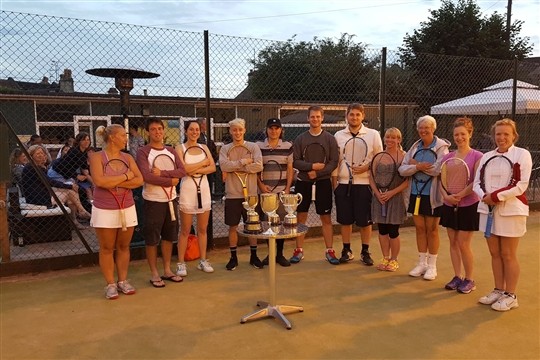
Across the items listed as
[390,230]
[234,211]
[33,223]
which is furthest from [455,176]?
[33,223]

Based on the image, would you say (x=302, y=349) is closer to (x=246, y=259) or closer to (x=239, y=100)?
(x=246, y=259)

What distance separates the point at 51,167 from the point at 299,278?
4633 millimetres

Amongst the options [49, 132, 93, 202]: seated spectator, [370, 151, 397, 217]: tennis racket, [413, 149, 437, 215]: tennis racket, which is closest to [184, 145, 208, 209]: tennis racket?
[370, 151, 397, 217]: tennis racket

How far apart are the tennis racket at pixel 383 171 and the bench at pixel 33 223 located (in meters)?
4.31

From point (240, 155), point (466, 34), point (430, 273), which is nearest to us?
point (430, 273)

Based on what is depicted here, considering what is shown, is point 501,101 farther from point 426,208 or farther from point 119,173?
point 119,173

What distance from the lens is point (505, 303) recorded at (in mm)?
3867

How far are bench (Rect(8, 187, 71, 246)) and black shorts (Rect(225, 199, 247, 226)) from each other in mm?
2642

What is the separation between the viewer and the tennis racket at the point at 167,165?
455cm

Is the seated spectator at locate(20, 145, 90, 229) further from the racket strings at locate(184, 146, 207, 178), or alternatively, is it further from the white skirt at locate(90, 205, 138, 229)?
the racket strings at locate(184, 146, 207, 178)

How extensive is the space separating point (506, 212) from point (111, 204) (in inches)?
138

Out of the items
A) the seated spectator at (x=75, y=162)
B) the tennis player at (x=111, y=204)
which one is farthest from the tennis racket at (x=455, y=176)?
the seated spectator at (x=75, y=162)

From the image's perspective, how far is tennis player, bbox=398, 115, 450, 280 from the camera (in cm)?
449

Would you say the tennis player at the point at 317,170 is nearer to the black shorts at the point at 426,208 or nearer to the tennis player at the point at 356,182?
the tennis player at the point at 356,182
